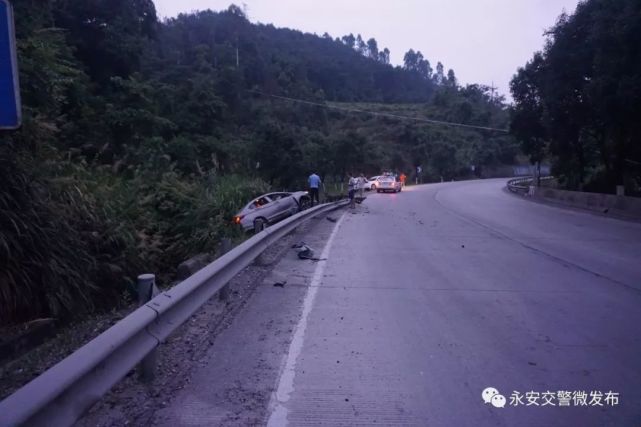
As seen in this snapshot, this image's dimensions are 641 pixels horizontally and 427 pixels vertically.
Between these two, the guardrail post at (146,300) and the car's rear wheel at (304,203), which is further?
the car's rear wheel at (304,203)

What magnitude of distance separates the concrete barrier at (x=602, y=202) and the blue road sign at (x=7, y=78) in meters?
22.8

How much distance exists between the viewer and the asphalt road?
4512 millimetres

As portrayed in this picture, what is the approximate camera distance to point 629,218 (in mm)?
22734

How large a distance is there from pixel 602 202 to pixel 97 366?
87.7 feet

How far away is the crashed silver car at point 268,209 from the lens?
18.8 m

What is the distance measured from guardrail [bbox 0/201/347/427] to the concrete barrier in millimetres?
21564

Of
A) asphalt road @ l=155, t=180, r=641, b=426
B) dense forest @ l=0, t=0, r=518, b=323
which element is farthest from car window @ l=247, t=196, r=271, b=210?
asphalt road @ l=155, t=180, r=641, b=426

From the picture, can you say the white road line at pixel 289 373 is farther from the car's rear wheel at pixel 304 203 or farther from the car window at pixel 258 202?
the car's rear wheel at pixel 304 203

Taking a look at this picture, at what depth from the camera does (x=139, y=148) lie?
27656 millimetres

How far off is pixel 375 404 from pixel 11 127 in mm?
3317

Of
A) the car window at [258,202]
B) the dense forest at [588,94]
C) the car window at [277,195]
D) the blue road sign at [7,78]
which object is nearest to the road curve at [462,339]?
the blue road sign at [7,78]

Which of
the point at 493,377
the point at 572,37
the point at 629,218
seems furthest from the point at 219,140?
the point at 493,377

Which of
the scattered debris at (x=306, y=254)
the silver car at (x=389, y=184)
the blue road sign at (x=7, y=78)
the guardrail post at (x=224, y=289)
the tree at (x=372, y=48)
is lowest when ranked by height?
the silver car at (x=389, y=184)

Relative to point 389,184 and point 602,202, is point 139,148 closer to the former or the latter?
point 602,202
